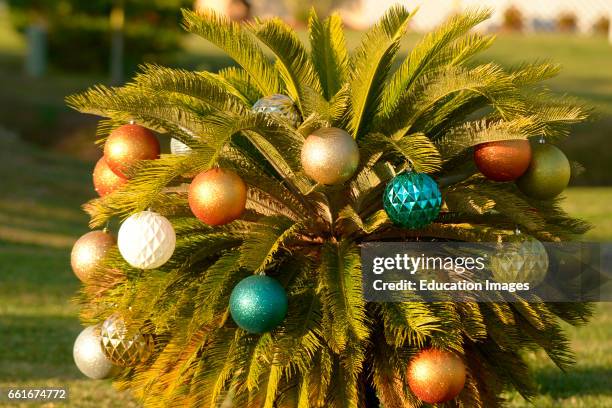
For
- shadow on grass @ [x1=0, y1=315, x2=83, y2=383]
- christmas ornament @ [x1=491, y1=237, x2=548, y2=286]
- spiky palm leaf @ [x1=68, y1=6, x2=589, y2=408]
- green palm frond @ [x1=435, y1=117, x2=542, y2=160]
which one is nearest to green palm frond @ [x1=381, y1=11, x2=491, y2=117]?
spiky palm leaf @ [x1=68, y1=6, x2=589, y2=408]

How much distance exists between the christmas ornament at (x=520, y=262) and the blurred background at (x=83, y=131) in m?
1.04

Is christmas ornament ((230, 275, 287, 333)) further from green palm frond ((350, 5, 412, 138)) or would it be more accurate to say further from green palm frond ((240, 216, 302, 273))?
green palm frond ((350, 5, 412, 138))

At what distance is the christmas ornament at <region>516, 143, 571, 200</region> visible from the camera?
15.5 ft

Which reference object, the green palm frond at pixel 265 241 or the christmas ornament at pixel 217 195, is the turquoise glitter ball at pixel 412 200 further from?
the christmas ornament at pixel 217 195

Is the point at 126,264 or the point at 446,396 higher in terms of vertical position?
the point at 126,264

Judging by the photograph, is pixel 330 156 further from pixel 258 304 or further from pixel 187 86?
pixel 187 86

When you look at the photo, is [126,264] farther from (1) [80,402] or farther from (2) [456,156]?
(1) [80,402]

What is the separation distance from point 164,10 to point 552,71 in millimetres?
19992

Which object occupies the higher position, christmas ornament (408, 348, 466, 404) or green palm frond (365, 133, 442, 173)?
green palm frond (365, 133, 442, 173)

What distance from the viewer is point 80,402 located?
256 inches

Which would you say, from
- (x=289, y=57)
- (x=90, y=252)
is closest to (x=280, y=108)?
(x=289, y=57)

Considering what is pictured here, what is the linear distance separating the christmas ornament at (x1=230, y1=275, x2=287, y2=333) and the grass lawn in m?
2.56

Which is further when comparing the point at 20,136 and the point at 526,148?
the point at 20,136

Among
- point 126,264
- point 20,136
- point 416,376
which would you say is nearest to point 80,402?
point 126,264
